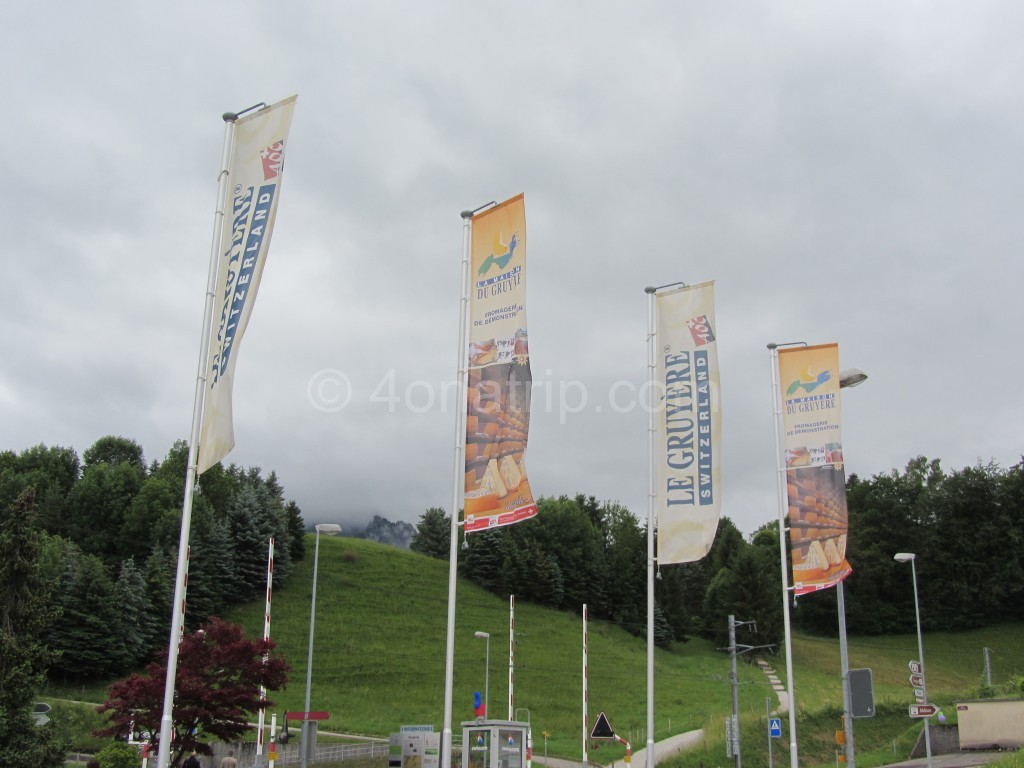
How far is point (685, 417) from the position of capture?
22.2 meters

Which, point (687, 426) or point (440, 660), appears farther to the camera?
point (440, 660)

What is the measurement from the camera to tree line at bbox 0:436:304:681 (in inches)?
2461

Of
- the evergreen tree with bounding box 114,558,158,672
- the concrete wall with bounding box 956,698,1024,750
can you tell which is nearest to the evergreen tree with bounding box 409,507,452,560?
the evergreen tree with bounding box 114,558,158,672

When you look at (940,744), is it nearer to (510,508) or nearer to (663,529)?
(663,529)

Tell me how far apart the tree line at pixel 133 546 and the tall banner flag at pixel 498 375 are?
4306 cm

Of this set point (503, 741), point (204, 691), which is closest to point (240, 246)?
point (503, 741)

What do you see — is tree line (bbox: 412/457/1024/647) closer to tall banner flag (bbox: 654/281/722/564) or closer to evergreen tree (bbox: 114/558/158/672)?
evergreen tree (bbox: 114/558/158/672)

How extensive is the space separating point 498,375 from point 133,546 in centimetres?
7548

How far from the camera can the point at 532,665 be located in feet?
228

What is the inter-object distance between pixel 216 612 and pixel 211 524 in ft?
26.0

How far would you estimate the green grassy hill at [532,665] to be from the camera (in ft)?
165

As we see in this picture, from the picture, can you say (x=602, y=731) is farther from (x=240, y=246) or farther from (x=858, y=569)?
(x=858, y=569)

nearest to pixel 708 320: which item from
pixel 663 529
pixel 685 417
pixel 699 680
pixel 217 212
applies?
pixel 685 417

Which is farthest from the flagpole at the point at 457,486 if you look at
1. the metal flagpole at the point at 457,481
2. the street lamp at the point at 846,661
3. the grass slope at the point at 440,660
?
the grass slope at the point at 440,660
